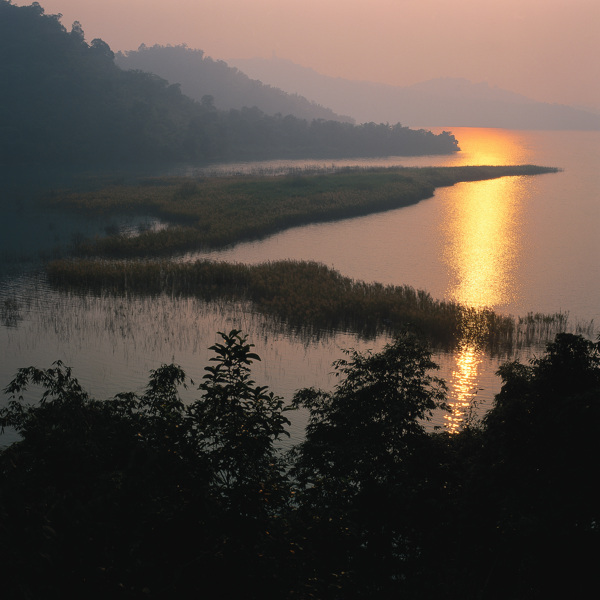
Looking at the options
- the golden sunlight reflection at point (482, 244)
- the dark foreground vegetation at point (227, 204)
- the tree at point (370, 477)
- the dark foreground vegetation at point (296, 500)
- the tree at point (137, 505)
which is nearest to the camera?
the tree at point (137, 505)

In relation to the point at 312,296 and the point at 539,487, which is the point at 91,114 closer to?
the point at 312,296

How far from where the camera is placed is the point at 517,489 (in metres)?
10.7

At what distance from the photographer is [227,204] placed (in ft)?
228

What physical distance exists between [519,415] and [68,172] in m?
110

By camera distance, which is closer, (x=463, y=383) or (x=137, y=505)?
(x=137, y=505)

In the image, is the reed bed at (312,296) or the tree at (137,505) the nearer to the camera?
the tree at (137,505)

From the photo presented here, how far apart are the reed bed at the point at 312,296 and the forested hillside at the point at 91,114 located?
303ft

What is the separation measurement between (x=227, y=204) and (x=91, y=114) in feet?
260

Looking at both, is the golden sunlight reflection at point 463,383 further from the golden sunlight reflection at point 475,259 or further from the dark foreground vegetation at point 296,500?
the dark foreground vegetation at point 296,500

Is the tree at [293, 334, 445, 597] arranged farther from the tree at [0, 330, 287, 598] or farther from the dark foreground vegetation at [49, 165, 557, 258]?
the dark foreground vegetation at [49, 165, 557, 258]

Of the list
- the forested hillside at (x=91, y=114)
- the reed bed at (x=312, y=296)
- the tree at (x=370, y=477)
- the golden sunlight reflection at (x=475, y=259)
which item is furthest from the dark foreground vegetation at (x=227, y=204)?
the forested hillside at (x=91, y=114)

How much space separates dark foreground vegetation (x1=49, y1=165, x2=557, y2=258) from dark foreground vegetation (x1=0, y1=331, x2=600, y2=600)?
126ft

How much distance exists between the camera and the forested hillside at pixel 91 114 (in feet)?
420

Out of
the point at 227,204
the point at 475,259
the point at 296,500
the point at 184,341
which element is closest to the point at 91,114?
the point at 227,204
